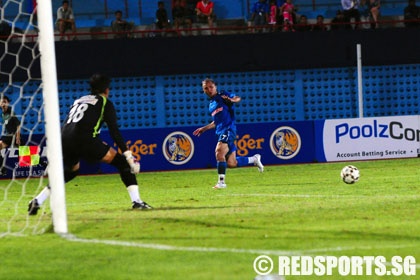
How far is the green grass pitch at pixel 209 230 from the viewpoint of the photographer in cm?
845

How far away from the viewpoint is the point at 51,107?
420 inches

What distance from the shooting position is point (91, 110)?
42.9ft

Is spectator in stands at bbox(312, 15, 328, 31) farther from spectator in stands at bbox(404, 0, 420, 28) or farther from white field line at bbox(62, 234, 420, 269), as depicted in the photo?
white field line at bbox(62, 234, 420, 269)

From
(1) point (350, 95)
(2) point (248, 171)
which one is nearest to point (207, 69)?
(1) point (350, 95)

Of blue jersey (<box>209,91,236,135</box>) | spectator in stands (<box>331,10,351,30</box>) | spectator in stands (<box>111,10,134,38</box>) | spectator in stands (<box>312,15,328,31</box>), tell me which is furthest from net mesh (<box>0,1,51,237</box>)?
spectator in stands (<box>331,10,351,30</box>)

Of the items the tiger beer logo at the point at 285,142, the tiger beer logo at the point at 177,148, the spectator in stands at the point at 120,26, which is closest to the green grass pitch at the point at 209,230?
the tiger beer logo at the point at 177,148

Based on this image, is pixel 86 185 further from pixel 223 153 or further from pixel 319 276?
pixel 319 276

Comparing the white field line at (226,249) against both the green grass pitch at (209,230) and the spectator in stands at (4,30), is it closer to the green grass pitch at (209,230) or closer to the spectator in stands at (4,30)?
the green grass pitch at (209,230)

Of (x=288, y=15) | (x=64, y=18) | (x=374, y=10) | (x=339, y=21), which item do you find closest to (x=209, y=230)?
(x=64, y=18)

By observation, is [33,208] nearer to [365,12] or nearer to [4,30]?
[4,30]

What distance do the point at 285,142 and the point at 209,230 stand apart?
1615 cm

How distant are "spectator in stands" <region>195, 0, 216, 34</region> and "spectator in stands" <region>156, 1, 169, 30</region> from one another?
3.28 feet

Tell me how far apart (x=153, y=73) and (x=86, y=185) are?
9.57 m

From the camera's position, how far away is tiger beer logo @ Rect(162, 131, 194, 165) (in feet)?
85.8
